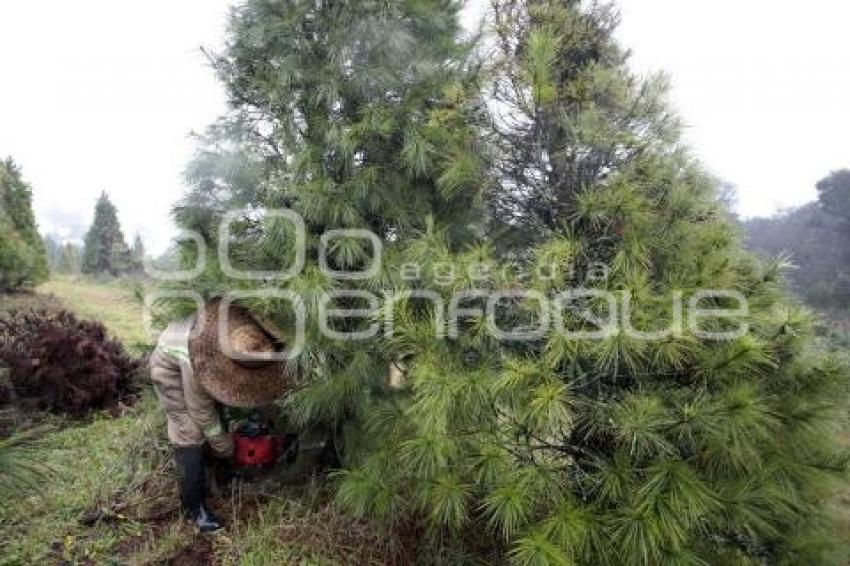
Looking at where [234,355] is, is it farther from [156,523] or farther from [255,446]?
[156,523]

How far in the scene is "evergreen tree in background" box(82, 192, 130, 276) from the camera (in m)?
28.4

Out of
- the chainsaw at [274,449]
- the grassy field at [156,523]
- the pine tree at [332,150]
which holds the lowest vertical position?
the grassy field at [156,523]

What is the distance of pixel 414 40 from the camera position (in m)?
3.97

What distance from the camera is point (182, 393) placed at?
369cm

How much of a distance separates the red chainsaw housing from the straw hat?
0.39 metres

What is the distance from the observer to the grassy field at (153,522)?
11.4 feet

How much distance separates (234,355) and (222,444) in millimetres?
682

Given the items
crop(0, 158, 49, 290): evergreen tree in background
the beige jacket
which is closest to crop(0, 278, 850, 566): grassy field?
the beige jacket

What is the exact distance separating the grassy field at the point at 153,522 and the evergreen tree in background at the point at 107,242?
26.7 m

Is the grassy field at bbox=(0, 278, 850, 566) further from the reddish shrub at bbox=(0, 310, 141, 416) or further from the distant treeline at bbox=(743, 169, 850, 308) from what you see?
the distant treeline at bbox=(743, 169, 850, 308)

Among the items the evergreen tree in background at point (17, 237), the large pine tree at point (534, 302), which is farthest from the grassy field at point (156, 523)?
the evergreen tree in background at point (17, 237)

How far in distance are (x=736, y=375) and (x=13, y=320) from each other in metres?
7.68

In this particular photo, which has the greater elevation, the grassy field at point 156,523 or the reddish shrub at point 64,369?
the reddish shrub at point 64,369

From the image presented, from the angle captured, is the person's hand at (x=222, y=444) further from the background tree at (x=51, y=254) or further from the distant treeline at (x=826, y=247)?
the distant treeline at (x=826, y=247)
